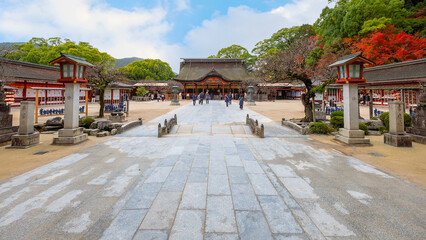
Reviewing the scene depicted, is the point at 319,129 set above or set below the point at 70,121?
below

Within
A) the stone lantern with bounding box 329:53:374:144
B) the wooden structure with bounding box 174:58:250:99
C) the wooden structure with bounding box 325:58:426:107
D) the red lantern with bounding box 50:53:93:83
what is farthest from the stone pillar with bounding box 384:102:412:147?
the wooden structure with bounding box 174:58:250:99

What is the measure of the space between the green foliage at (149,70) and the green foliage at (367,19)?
3947cm

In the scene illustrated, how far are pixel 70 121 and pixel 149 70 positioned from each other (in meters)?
47.0

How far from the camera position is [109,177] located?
3.72 m

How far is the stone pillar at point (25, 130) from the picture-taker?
5922 mm

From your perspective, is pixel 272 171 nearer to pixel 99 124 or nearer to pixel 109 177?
pixel 109 177

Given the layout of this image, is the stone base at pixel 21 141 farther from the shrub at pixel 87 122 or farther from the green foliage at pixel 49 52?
the green foliage at pixel 49 52

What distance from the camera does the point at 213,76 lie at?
37594mm

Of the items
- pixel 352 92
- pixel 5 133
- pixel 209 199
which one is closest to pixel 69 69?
pixel 5 133

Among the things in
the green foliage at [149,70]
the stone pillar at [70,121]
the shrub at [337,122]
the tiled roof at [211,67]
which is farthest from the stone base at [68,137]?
the green foliage at [149,70]

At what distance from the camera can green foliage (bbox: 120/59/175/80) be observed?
47625mm

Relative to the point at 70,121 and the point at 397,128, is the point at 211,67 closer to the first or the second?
the point at 70,121

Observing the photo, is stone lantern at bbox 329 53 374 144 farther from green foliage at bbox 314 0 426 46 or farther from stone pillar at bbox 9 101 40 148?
green foliage at bbox 314 0 426 46

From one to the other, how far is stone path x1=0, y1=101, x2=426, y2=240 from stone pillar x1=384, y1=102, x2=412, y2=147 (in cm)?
269
